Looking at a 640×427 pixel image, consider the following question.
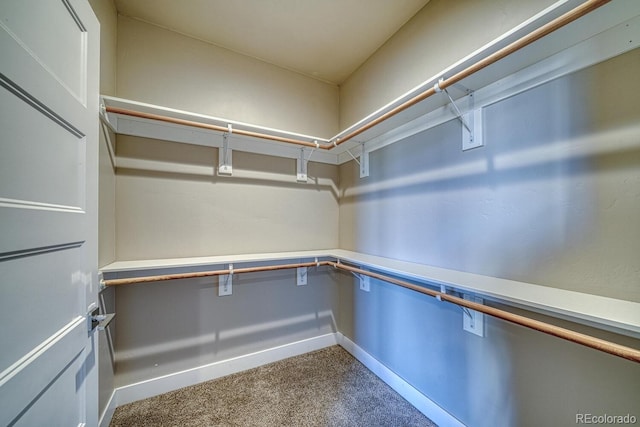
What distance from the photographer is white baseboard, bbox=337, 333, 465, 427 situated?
1411 mm

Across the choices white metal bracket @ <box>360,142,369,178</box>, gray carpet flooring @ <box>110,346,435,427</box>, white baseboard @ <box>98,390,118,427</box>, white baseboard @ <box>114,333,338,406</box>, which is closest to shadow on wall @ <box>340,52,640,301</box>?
white metal bracket @ <box>360,142,369,178</box>

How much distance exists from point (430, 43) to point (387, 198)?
40.7 inches

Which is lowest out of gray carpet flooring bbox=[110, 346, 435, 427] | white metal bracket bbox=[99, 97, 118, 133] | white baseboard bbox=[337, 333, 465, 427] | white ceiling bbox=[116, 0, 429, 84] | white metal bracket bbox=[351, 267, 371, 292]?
gray carpet flooring bbox=[110, 346, 435, 427]

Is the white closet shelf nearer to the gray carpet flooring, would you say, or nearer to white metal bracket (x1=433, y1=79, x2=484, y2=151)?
white metal bracket (x1=433, y1=79, x2=484, y2=151)

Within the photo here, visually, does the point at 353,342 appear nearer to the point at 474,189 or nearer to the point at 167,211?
the point at 474,189

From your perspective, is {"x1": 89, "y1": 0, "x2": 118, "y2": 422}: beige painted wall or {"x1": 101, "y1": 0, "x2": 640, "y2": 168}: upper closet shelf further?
{"x1": 89, "y1": 0, "x2": 118, "y2": 422}: beige painted wall

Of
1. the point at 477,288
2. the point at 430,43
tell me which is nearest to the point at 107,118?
the point at 430,43

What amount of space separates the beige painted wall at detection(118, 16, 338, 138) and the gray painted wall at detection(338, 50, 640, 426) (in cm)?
104

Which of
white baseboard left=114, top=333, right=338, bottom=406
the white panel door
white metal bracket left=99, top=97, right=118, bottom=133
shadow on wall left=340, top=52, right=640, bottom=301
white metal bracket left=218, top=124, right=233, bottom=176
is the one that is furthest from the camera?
white metal bracket left=218, top=124, right=233, bottom=176

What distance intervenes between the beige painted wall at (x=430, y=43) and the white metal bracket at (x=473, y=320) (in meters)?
1.32

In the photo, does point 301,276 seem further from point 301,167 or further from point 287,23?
point 287,23

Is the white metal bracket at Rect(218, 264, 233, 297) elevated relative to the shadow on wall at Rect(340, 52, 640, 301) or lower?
lower

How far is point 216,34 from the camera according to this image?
1786 mm

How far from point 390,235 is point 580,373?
3.63ft
